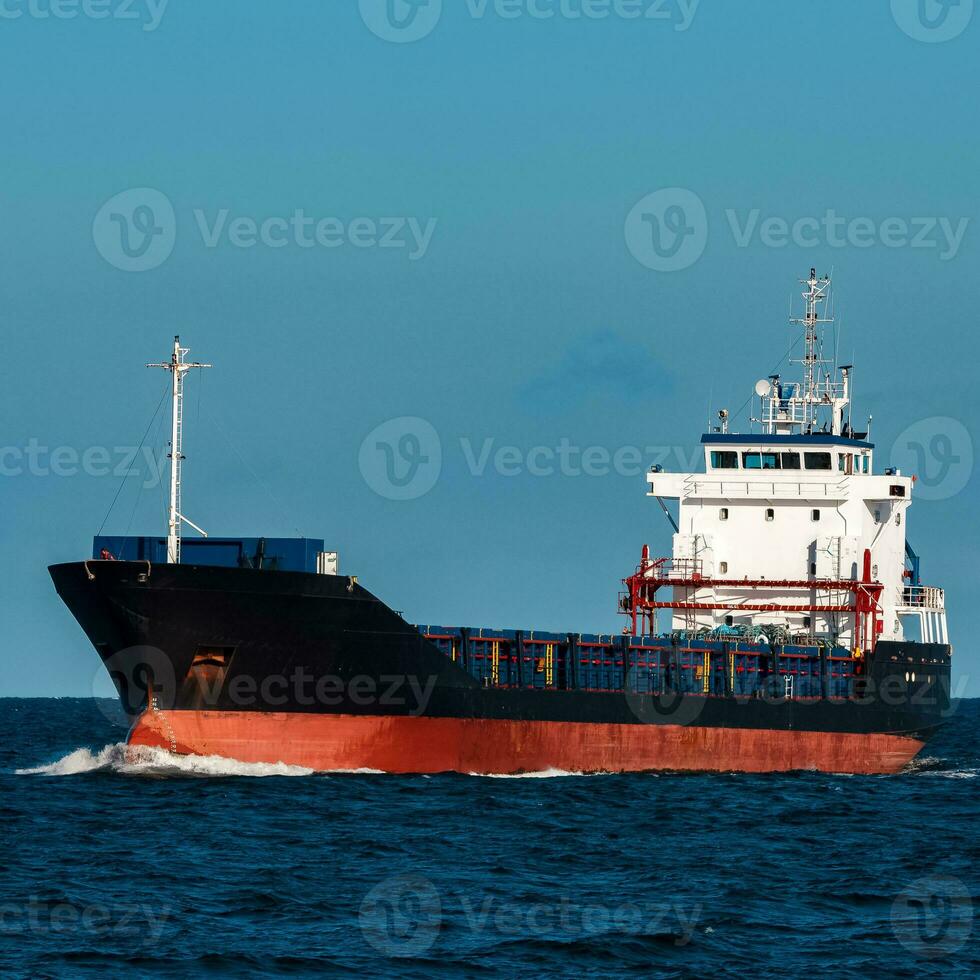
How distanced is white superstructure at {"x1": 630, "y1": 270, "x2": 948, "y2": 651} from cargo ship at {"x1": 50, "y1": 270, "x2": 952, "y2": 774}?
0.20 feet

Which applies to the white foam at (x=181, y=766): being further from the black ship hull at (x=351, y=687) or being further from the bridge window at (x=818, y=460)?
the bridge window at (x=818, y=460)

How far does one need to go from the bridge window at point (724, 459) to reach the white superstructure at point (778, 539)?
27 millimetres

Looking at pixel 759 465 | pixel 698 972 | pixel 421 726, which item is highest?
pixel 759 465

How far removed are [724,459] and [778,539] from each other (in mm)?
2620

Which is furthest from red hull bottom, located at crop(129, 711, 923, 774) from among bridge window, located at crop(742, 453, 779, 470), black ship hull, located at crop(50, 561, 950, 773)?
bridge window, located at crop(742, 453, 779, 470)

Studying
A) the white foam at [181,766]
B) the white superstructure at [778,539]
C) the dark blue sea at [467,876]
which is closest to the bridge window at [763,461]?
the white superstructure at [778,539]

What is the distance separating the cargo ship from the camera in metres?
33.8

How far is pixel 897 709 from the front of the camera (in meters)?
44.0

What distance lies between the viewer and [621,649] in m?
40.1

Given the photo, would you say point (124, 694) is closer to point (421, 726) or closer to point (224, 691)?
point (224, 691)

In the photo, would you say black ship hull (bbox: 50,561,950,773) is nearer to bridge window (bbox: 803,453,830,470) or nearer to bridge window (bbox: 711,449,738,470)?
bridge window (bbox: 711,449,738,470)

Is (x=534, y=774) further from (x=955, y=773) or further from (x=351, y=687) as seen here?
(x=955, y=773)

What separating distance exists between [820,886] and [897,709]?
65.0 ft

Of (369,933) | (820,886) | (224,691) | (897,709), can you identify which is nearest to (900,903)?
(820,886)
